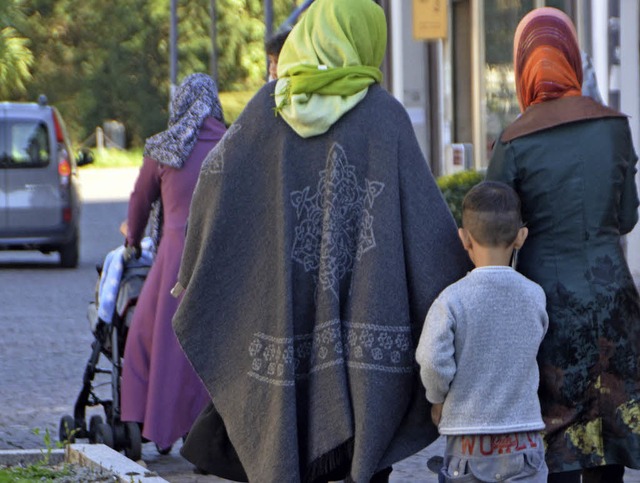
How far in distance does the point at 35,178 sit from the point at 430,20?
5734mm

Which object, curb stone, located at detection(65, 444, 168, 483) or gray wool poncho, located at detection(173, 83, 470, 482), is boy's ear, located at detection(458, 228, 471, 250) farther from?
curb stone, located at detection(65, 444, 168, 483)

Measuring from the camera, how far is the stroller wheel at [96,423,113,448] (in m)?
6.68

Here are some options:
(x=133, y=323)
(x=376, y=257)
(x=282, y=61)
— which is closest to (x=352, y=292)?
(x=376, y=257)

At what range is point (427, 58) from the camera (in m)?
19.2

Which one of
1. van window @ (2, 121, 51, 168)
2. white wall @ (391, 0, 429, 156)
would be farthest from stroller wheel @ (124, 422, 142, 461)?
white wall @ (391, 0, 429, 156)

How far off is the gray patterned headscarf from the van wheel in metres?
11.8

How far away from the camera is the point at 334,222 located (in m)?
4.26

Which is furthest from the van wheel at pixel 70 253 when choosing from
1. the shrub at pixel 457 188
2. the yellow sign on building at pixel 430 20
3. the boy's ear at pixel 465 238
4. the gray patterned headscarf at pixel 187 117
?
the boy's ear at pixel 465 238

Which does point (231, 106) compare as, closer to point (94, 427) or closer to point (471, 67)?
point (471, 67)

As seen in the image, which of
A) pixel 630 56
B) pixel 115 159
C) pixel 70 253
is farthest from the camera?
pixel 115 159

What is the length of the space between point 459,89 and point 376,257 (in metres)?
14.3

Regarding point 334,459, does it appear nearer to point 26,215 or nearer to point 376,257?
point 376,257

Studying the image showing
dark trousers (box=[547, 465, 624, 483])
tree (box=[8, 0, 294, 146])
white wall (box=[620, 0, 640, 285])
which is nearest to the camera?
dark trousers (box=[547, 465, 624, 483])

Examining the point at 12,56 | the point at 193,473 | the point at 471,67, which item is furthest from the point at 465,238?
the point at 12,56
